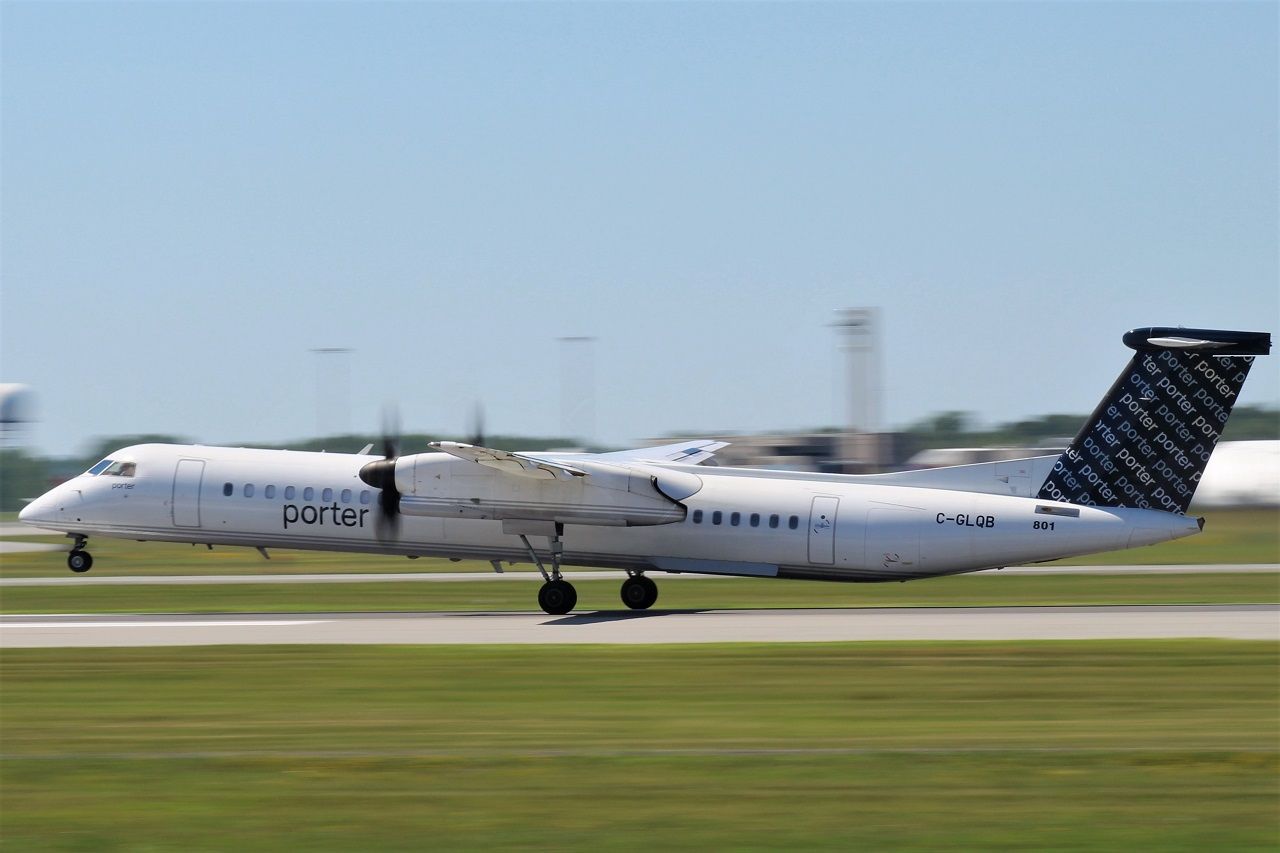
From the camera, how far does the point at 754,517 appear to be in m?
25.1

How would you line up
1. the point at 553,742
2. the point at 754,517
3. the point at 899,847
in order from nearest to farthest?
1. the point at 899,847
2. the point at 553,742
3. the point at 754,517

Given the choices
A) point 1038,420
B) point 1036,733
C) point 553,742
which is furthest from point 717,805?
point 1038,420

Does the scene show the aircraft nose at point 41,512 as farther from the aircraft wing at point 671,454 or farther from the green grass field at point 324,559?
the aircraft wing at point 671,454

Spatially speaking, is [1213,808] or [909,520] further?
[909,520]

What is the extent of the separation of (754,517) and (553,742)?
42.8ft

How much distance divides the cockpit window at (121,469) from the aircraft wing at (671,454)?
9.58m

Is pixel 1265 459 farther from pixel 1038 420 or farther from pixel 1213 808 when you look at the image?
pixel 1213 808

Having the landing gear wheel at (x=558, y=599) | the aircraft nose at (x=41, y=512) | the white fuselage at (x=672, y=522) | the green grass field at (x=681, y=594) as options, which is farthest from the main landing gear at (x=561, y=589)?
the aircraft nose at (x=41, y=512)

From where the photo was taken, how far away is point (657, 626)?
22.5m

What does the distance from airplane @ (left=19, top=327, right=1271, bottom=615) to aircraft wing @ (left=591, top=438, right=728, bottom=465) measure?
148 millimetres

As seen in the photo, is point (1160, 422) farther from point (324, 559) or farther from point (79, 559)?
point (324, 559)

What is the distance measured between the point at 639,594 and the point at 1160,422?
10.2 m

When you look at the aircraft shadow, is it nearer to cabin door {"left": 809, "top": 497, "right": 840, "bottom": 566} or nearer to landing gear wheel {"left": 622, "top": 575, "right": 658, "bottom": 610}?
landing gear wheel {"left": 622, "top": 575, "right": 658, "bottom": 610}

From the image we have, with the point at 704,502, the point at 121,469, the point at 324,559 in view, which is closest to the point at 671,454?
the point at 704,502
